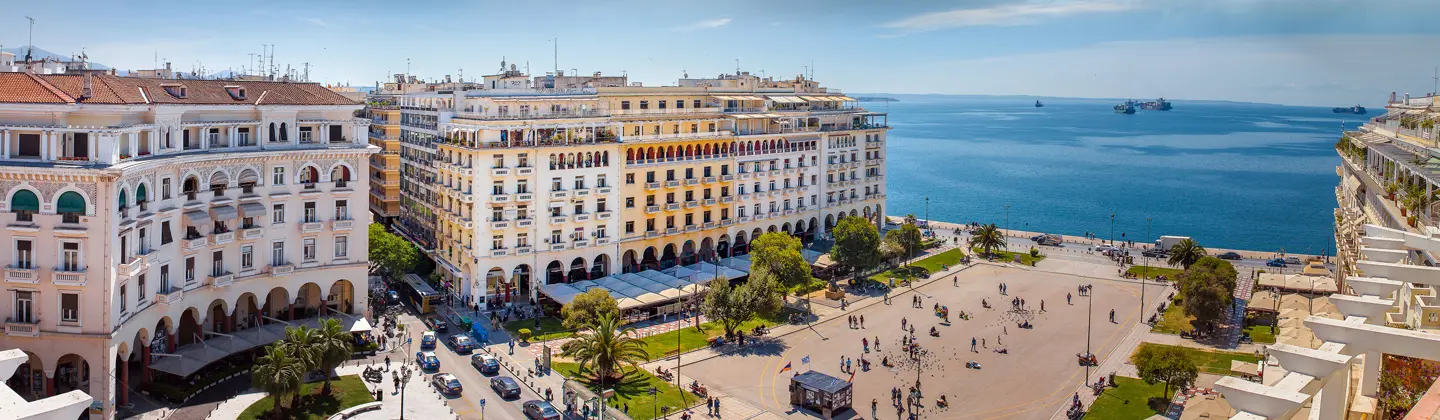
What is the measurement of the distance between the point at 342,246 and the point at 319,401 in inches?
552

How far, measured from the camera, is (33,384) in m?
46.1

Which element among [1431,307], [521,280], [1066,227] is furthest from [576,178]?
[1066,227]

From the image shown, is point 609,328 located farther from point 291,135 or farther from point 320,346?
point 291,135

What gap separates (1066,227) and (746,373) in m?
95.9

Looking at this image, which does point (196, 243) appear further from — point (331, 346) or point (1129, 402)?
point (1129, 402)

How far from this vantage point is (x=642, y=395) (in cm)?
5303

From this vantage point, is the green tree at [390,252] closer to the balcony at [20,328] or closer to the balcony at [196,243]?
the balcony at [196,243]

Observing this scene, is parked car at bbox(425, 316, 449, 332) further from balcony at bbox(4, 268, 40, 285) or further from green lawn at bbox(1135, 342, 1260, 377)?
green lawn at bbox(1135, 342, 1260, 377)

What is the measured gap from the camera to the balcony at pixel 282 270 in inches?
2238

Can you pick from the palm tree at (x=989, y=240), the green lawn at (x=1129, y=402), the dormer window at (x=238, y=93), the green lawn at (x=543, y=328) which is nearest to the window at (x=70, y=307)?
the dormer window at (x=238, y=93)

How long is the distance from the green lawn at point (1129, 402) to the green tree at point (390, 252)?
49.4 m

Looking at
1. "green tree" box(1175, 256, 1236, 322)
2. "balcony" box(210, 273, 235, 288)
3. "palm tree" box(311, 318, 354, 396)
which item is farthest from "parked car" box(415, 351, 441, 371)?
"green tree" box(1175, 256, 1236, 322)

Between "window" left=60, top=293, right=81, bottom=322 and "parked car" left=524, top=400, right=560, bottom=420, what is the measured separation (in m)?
21.3

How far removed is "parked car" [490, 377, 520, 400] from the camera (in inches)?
2052
